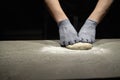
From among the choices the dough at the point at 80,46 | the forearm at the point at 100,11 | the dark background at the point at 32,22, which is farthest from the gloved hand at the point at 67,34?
the dark background at the point at 32,22

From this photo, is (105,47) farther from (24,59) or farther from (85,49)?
(24,59)

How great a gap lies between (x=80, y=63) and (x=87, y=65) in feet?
0.14

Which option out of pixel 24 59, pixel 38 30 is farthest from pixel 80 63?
pixel 38 30

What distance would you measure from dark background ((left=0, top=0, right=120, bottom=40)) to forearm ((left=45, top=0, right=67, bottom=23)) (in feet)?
1.32

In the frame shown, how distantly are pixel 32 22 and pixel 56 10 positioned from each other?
0.57 m

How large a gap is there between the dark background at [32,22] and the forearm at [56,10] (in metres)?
0.40

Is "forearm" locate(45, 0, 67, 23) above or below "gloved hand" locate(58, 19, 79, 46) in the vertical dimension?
above

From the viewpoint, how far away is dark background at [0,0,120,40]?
81.4 inches

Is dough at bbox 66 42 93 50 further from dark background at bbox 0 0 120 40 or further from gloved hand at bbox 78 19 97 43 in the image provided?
dark background at bbox 0 0 120 40

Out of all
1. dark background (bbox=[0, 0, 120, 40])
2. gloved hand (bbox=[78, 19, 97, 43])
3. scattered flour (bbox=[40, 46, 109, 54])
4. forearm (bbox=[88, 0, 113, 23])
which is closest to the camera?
scattered flour (bbox=[40, 46, 109, 54])

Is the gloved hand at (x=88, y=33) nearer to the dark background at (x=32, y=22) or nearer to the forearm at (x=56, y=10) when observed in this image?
the forearm at (x=56, y=10)

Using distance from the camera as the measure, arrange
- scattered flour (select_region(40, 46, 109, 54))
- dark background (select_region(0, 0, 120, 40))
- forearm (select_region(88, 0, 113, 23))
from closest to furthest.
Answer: scattered flour (select_region(40, 46, 109, 54)), forearm (select_region(88, 0, 113, 23)), dark background (select_region(0, 0, 120, 40))

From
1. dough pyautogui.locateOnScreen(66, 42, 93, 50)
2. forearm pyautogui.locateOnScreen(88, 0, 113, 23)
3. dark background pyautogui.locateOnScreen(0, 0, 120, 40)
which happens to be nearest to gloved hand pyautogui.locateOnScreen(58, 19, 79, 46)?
dough pyautogui.locateOnScreen(66, 42, 93, 50)

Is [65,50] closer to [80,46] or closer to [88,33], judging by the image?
[80,46]
